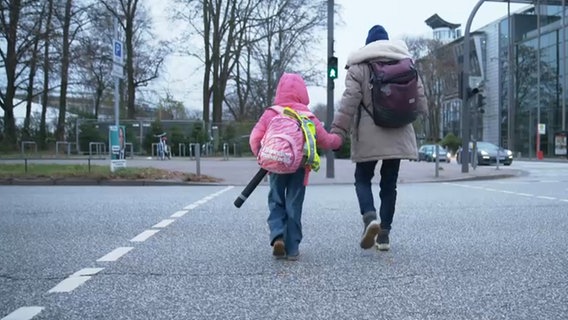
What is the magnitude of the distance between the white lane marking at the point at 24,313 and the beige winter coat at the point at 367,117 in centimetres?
260

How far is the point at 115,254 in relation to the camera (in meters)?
4.85

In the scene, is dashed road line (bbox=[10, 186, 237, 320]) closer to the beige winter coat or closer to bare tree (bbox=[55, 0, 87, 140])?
the beige winter coat

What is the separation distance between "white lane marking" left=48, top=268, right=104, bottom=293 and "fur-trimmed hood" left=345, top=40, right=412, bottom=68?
8.83 feet

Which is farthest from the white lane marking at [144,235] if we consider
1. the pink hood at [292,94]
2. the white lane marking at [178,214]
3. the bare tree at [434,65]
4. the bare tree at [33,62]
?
the bare tree at [434,65]

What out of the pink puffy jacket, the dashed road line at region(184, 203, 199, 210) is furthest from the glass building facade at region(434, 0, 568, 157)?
the pink puffy jacket

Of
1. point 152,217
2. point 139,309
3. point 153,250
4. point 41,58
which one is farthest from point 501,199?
point 41,58

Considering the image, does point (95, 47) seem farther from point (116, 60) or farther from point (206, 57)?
point (116, 60)

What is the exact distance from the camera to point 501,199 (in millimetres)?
9656

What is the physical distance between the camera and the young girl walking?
180 inches

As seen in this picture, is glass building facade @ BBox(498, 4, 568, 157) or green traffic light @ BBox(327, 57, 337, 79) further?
glass building facade @ BBox(498, 4, 568, 157)

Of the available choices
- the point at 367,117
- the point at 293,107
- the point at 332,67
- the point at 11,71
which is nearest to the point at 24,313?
the point at 293,107

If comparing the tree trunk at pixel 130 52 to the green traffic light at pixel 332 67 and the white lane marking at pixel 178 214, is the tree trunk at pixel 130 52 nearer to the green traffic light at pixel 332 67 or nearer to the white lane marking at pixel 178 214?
the green traffic light at pixel 332 67

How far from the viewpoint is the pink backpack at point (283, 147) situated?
438 centimetres

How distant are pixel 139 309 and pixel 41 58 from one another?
28077 mm
